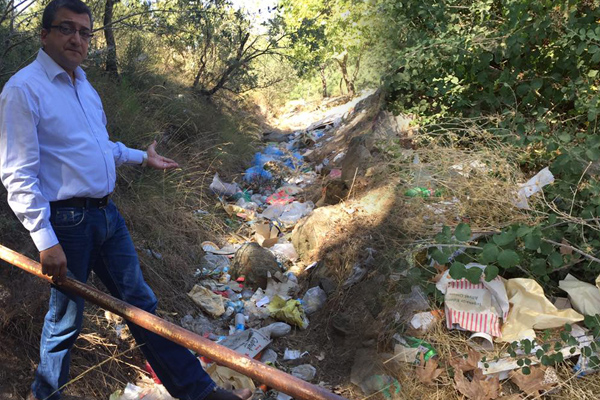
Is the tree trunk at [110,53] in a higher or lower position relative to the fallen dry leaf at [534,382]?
higher

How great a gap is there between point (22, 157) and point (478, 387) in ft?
7.27

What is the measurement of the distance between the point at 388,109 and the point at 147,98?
317cm

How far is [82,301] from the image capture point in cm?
206

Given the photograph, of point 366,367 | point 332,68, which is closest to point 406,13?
point 366,367

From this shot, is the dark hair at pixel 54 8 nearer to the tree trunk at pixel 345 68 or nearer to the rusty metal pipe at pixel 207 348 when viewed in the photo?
the rusty metal pipe at pixel 207 348

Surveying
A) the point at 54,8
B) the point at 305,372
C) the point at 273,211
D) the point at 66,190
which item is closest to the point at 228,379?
the point at 305,372

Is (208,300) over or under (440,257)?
under

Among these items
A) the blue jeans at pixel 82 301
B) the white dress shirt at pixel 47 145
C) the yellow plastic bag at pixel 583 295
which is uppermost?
the white dress shirt at pixel 47 145

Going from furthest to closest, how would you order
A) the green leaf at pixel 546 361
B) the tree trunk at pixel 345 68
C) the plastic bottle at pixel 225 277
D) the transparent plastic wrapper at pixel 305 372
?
1. the tree trunk at pixel 345 68
2. the plastic bottle at pixel 225 277
3. the transparent plastic wrapper at pixel 305 372
4. the green leaf at pixel 546 361

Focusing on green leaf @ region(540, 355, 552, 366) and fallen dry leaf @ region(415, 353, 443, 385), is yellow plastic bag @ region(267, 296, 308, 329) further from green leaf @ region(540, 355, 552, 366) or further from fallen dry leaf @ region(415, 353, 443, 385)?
green leaf @ region(540, 355, 552, 366)

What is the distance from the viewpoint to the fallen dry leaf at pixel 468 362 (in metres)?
2.47

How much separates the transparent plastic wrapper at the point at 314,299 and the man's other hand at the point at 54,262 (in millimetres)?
2054

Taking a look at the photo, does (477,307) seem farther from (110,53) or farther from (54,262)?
(110,53)

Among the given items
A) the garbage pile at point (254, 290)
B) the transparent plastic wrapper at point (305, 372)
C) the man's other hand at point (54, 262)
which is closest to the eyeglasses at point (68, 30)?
the man's other hand at point (54, 262)
